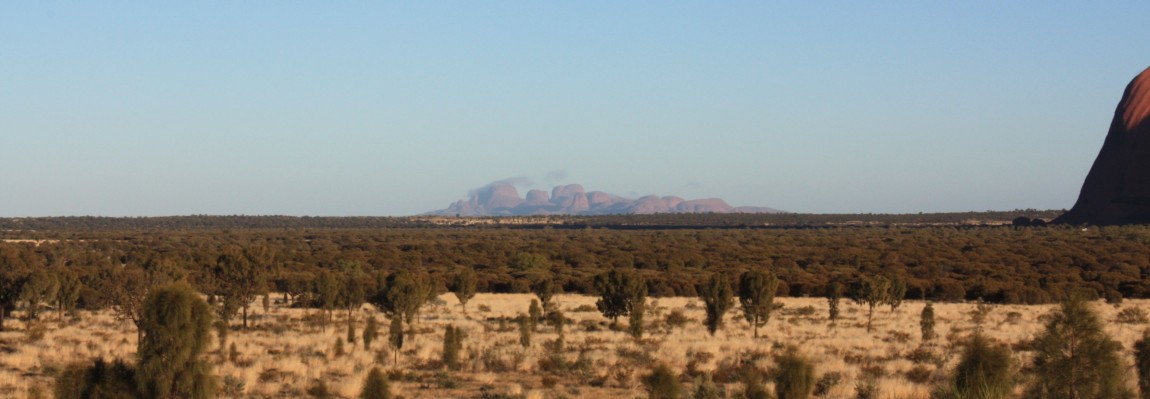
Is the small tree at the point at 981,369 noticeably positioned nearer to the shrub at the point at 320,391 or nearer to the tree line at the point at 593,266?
the shrub at the point at 320,391

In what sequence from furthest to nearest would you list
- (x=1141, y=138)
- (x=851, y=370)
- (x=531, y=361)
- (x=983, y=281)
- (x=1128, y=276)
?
(x=1141, y=138)
(x=1128, y=276)
(x=983, y=281)
(x=531, y=361)
(x=851, y=370)

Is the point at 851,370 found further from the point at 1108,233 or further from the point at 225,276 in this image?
the point at 1108,233

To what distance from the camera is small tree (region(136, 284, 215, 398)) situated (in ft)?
42.5

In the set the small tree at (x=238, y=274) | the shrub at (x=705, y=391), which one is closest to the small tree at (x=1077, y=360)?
the shrub at (x=705, y=391)

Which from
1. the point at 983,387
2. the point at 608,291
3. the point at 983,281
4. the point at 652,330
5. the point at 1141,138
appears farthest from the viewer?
the point at 1141,138

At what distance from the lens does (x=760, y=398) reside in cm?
1483

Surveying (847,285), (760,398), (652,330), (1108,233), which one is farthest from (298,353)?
(1108,233)

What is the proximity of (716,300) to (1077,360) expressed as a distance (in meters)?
17.1

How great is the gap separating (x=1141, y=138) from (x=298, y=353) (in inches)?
4651

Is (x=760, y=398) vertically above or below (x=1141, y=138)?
below

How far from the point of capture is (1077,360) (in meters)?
12.8

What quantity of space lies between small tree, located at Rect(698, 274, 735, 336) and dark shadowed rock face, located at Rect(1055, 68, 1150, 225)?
333 ft

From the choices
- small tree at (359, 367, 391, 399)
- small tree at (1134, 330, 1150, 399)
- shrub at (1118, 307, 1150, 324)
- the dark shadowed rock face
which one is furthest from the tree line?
the dark shadowed rock face

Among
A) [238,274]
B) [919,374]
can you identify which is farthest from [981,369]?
[238,274]
